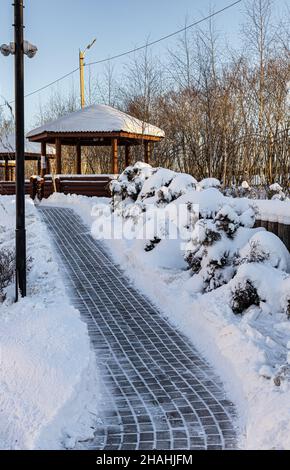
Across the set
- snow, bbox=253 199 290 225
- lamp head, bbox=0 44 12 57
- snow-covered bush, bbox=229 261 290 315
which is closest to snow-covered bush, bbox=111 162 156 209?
snow, bbox=253 199 290 225

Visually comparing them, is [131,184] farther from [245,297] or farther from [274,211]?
[245,297]

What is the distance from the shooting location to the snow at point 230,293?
3.63 metres

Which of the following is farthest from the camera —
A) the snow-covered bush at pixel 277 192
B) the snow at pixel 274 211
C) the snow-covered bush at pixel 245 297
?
the snow-covered bush at pixel 277 192

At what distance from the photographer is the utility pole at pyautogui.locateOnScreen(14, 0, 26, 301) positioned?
19.6ft

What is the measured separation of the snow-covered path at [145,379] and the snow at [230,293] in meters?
0.17

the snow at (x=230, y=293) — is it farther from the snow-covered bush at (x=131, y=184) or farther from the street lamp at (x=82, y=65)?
the street lamp at (x=82, y=65)

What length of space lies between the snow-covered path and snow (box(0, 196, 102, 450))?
17 cm

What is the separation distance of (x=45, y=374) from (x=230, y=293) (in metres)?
2.48

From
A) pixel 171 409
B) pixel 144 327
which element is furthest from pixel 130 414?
pixel 144 327

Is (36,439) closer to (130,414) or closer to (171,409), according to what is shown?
(130,414)

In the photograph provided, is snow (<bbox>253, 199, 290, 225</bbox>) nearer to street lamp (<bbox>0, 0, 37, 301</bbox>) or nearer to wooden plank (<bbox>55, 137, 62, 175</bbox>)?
street lamp (<bbox>0, 0, 37, 301</bbox>)

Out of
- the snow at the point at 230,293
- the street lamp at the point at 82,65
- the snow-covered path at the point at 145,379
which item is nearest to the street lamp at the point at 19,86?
the snow-covered path at the point at 145,379

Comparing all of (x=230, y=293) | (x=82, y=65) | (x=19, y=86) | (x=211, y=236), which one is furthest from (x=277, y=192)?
(x=82, y=65)

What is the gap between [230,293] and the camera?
564 centimetres
